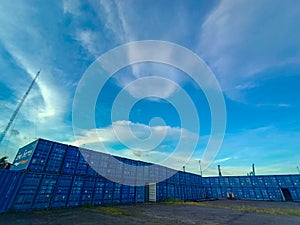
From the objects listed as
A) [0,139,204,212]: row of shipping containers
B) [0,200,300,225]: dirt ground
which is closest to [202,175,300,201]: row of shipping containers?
[0,139,204,212]: row of shipping containers

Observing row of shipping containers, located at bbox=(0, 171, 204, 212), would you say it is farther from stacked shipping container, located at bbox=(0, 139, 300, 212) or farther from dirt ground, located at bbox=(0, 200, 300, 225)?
dirt ground, located at bbox=(0, 200, 300, 225)

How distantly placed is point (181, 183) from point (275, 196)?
673 inches

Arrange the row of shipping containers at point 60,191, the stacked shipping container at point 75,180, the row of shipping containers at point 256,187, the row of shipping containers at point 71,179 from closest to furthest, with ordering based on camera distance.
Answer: the row of shipping containers at point 60,191 → the stacked shipping container at point 75,180 → the row of shipping containers at point 71,179 → the row of shipping containers at point 256,187

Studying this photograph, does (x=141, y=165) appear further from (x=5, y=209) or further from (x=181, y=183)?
(x=5, y=209)

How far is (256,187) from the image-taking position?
2778cm

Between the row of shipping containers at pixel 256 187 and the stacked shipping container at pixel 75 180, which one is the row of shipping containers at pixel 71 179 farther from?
the row of shipping containers at pixel 256 187

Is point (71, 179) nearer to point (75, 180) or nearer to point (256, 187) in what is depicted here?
point (75, 180)

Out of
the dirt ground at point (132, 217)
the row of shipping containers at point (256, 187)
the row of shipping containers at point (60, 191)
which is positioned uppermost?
the row of shipping containers at point (256, 187)

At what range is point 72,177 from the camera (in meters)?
12.1

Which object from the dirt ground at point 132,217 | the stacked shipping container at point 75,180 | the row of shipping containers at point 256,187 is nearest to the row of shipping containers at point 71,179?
the stacked shipping container at point 75,180

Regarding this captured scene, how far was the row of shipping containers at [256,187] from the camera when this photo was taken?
25.6 meters

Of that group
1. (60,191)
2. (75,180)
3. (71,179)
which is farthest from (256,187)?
(60,191)

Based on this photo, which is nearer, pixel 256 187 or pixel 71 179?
pixel 71 179

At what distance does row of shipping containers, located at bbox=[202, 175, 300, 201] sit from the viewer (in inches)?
1006
